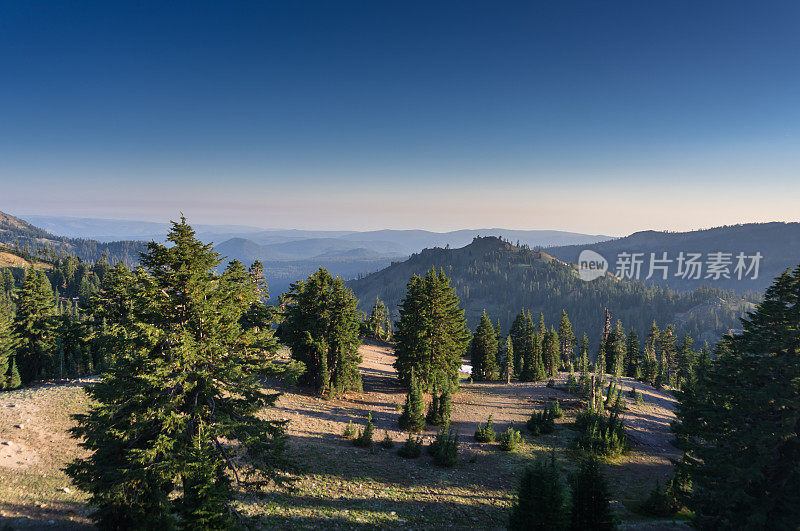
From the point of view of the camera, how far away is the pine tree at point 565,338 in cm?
7772

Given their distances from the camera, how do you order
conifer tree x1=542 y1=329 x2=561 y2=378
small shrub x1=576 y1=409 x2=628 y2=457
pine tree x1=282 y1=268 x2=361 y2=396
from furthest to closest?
conifer tree x1=542 y1=329 x2=561 y2=378 → pine tree x1=282 y1=268 x2=361 y2=396 → small shrub x1=576 y1=409 x2=628 y2=457

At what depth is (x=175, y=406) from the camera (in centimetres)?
1163

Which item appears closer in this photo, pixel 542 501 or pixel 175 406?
pixel 175 406

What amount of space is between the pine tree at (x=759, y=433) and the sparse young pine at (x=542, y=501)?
759 cm

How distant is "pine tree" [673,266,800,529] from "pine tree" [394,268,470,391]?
75.9 feet

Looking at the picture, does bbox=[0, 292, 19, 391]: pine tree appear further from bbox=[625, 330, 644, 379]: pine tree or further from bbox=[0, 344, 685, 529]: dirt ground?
bbox=[625, 330, 644, 379]: pine tree

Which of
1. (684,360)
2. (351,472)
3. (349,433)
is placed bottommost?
(684,360)

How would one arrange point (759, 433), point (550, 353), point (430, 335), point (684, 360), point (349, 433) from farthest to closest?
point (684, 360), point (550, 353), point (430, 335), point (349, 433), point (759, 433)

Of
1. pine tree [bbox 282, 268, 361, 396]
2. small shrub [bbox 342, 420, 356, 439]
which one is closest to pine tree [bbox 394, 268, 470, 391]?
pine tree [bbox 282, 268, 361, 396]

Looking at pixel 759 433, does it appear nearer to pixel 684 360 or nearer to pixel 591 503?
pixel 591 503

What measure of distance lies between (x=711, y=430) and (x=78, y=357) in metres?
76.4

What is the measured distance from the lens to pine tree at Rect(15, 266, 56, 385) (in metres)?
46.8

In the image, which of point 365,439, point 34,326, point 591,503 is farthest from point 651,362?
point 34,326

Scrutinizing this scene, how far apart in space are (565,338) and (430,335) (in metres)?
56.7
